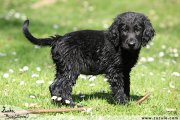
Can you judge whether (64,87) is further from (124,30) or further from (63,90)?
(124,30)

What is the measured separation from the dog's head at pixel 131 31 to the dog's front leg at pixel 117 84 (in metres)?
0.49

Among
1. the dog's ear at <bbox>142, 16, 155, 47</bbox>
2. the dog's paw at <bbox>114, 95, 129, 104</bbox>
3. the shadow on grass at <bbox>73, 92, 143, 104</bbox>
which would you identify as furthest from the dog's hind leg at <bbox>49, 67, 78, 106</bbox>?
the dog's ear at <bbox>142, 16, 155, 47</bbox>

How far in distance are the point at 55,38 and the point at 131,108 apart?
1.82 meters

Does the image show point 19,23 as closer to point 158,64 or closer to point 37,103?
point 158,64

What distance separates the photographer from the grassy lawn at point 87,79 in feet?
25.6

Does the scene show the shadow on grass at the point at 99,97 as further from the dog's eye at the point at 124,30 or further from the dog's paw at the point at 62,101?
the dog's eye at the point at 124,30

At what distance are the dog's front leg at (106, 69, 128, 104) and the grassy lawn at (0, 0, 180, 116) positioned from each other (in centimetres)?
21

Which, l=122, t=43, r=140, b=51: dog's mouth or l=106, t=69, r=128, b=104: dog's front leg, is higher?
l=122, t=43, r=140, b=51: dog's mouth

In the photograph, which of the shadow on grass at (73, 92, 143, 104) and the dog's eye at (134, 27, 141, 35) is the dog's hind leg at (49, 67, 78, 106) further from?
the dog's eye at (134, 27, 141, 35)

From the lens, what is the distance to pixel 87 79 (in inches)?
381

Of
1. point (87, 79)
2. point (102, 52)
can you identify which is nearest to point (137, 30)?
point (102, 52)

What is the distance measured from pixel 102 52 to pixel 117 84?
2.03ft

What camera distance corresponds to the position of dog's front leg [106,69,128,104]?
7812 mm

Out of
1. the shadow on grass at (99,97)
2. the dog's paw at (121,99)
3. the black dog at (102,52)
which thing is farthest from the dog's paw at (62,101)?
the dog's paw at (121,99)
